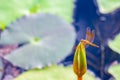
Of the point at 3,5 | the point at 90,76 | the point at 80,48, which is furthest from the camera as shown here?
the point at 3,5

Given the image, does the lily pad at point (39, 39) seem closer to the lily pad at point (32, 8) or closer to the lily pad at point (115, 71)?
the lily pad at point (32, 8)

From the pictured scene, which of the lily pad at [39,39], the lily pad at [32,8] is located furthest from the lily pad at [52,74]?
the lily pad at [32,8]

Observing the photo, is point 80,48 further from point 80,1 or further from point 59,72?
point 80,1

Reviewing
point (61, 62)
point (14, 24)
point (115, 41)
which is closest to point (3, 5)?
point (14, 24)

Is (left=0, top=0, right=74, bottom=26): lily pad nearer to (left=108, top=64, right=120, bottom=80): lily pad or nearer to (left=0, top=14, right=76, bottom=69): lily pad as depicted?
(left=0, top=14, right=76, bottom=69): lily pad

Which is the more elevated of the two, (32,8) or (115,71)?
(32,8)

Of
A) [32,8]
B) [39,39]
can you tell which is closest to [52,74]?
[39,39]

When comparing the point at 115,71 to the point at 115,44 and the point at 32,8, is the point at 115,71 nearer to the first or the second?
the point at 115,44
